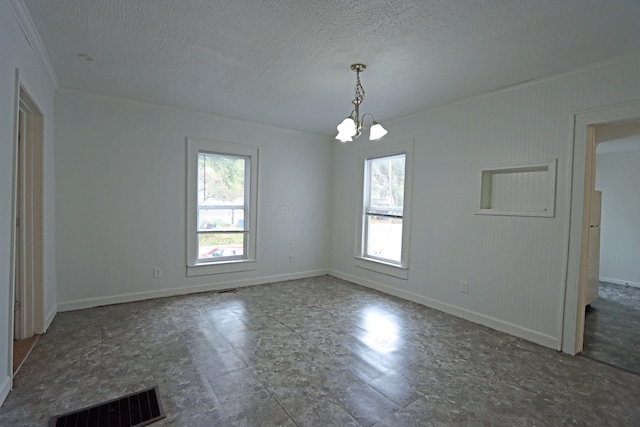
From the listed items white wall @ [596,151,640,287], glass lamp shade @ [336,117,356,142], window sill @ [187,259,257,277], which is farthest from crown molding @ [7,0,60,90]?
white wall @ [596,151,640,287]

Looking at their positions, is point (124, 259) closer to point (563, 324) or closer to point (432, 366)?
point (432, 366)

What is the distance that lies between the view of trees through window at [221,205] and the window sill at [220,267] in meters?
0.15

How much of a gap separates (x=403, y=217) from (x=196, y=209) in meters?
2.82

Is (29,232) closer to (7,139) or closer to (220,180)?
(7,139)

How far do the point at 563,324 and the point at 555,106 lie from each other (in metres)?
1.95

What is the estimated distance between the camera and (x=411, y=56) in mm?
2564

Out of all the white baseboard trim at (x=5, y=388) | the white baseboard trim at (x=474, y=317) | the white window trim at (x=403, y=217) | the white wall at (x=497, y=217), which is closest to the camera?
the white baseboard trim at (x=5, y=388)

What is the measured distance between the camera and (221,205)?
4688 mm

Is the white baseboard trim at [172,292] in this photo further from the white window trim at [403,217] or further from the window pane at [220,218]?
the white window trim at [403,217]

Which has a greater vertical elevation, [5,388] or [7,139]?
[7,139]

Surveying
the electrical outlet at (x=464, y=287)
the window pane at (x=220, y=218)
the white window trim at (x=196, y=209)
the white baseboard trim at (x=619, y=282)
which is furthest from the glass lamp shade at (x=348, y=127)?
the white baseboard trim at (x=619, y=282)

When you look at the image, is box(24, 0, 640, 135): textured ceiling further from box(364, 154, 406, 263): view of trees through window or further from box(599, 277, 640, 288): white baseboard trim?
box(599, 277, 640, 288): white baseboard trim

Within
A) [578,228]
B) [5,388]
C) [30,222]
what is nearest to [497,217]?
[578,228]

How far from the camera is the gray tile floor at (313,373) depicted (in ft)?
6.42
